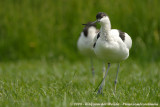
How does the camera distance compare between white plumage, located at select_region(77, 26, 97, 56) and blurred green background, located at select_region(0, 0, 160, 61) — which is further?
blurred green background, located at select_region(0, 0, 160, 61)

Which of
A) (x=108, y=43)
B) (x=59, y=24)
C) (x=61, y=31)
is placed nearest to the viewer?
(x=108, y=43)

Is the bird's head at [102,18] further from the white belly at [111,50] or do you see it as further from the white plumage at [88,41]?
the white plumage at [88,41]

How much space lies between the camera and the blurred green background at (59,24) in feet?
31.0

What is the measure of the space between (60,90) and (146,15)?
17.9 ft

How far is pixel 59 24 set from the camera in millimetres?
10523

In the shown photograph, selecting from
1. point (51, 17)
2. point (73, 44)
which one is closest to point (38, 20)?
point (51, 17)

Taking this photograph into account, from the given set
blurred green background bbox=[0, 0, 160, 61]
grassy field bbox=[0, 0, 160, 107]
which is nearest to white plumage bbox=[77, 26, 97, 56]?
grassy field bbox=[0, 0, 160, 107]

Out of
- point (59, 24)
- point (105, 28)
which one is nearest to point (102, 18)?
point (105, 28)

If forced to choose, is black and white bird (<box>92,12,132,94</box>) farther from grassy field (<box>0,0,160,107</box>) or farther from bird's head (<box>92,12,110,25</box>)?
grassy field (<box>0,0,160,107</box>)

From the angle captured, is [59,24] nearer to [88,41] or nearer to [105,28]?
[88,41]

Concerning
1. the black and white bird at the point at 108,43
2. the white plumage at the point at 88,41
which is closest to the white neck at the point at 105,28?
the black and white bird at the point at 108,43

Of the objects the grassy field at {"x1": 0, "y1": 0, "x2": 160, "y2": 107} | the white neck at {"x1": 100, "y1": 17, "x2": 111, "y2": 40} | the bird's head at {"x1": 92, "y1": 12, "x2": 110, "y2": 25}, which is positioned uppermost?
the bird's head at {"x1": 92, "y1": 12, "x2": 110, "y2": 25}

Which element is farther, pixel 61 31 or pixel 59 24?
pixel 59 24

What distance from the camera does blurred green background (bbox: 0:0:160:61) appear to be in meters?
9.44
